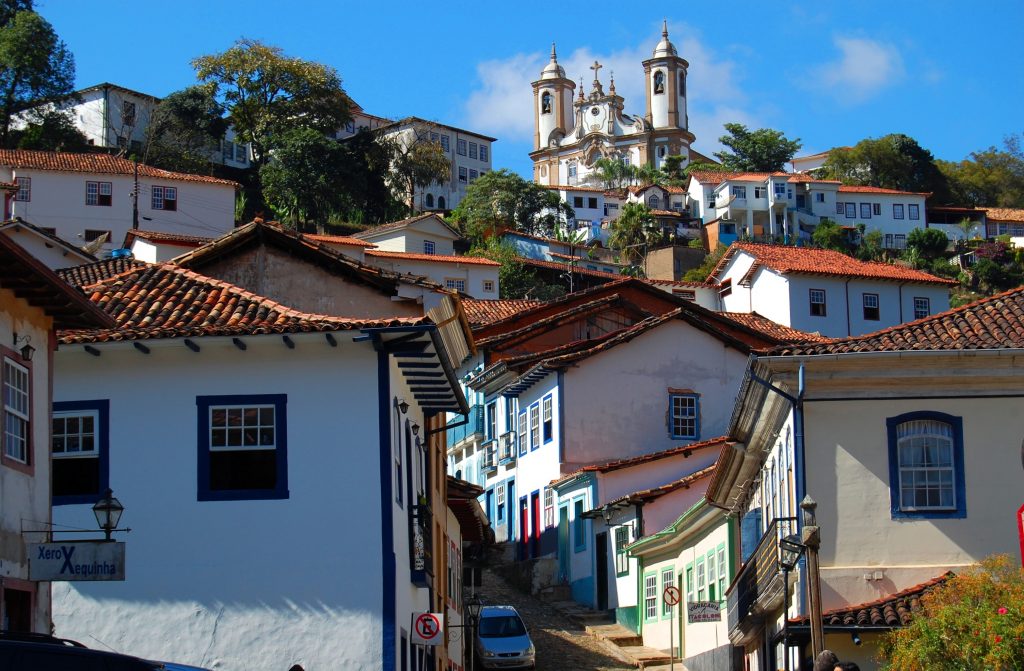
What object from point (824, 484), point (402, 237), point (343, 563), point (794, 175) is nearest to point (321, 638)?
point (343, 563)

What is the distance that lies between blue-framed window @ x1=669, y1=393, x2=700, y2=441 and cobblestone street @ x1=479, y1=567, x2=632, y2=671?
6098 mm

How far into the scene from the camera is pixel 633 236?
105000 millimetres

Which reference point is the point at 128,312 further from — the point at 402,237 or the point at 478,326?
the point at 402,237

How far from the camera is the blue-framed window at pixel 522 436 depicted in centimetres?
4600

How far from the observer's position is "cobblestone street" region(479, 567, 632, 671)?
106 feet

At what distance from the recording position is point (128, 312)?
847 inches

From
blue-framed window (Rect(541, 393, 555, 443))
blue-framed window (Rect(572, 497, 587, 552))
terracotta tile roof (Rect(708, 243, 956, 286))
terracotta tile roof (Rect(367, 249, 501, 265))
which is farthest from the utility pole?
blue-framed window (Rect(572, 497, 587, 552))

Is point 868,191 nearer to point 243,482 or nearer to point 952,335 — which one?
point 952,335

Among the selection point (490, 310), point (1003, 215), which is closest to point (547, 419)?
point (490, 310)

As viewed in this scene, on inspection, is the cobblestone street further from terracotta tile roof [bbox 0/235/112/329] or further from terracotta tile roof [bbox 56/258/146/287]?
terracotta tile roof [bbox 0/235/112/329]

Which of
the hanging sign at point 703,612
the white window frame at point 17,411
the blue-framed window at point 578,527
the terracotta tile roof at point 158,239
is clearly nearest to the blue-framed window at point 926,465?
the hanging sign at point 703,612

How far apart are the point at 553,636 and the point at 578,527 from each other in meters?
5.85

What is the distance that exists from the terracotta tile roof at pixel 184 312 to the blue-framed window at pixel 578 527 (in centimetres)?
1886

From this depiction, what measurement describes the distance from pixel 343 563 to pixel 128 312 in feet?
15.5
